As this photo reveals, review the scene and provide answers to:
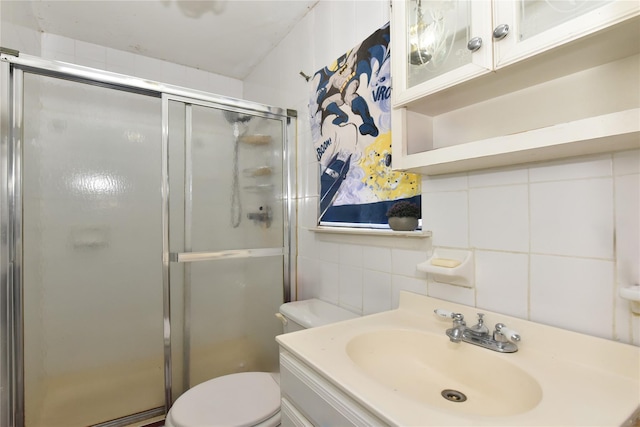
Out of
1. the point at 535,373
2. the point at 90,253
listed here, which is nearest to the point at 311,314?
the point at 535,373

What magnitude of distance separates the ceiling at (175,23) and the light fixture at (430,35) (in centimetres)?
100

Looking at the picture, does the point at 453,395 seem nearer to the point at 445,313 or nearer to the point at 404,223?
the point at 445,313

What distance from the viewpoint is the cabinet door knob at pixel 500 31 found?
0.66m

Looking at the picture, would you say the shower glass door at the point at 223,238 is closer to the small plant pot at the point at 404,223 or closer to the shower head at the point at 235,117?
the shower head at the point at 235,117

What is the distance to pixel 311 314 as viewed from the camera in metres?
1.36

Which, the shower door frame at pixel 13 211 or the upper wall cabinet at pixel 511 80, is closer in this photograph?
the upper wall cabinet at pixel 511 80

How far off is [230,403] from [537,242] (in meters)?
1.19

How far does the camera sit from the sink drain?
731mm

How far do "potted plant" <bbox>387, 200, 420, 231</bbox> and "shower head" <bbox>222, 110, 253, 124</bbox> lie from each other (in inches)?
43.0

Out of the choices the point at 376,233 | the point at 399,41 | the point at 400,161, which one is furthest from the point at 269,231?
the point at 399,41

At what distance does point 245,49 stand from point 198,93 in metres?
0.73

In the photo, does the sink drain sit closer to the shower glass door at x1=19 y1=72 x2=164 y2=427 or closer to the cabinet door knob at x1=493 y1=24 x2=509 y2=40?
the cabinet door knob at x1=493 y1=24 x2=509 y2=40

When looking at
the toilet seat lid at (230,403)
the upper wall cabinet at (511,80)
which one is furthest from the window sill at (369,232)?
the toilet seat lid at (230,403)

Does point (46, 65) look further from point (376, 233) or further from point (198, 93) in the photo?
point (376, 233)
